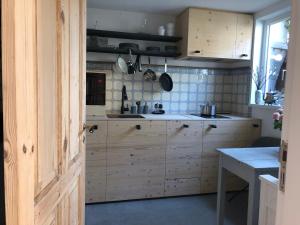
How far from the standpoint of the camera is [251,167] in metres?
1.79

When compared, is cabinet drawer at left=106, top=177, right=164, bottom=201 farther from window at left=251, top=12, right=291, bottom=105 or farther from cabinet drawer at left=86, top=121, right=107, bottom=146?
window at left=251, top=12, right=291, bottom=105

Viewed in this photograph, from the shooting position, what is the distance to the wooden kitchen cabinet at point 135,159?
282cm

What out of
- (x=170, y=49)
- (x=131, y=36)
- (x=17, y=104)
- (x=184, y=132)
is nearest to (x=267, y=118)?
(x=184, y=132)

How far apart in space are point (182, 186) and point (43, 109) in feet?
8.00

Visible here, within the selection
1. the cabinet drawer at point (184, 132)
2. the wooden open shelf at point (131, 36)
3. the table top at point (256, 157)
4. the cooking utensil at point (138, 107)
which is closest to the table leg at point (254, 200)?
the table top at point (256, 157)

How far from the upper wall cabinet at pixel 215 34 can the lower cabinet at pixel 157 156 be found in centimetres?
83

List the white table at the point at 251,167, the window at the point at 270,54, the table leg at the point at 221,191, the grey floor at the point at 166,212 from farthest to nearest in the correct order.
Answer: the window at the point at 270,54 < the grey floor at the point at 166,212 < the table leg at the point at 221,191 < the white table at the point at 251,167

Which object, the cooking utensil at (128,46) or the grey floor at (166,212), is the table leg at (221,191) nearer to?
the grey floor at (166,212)

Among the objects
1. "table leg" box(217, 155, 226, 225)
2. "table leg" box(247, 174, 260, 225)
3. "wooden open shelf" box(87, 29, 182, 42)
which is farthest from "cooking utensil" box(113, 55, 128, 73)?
"table leg" box(247, 174, 260, 225)

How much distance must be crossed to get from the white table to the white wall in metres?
0.84

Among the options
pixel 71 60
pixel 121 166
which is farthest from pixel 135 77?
pixel 71 60

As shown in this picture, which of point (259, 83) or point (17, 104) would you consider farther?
point (259, 83)

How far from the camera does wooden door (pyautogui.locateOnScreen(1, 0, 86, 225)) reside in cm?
69

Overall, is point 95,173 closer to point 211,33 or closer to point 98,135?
point 98,135
